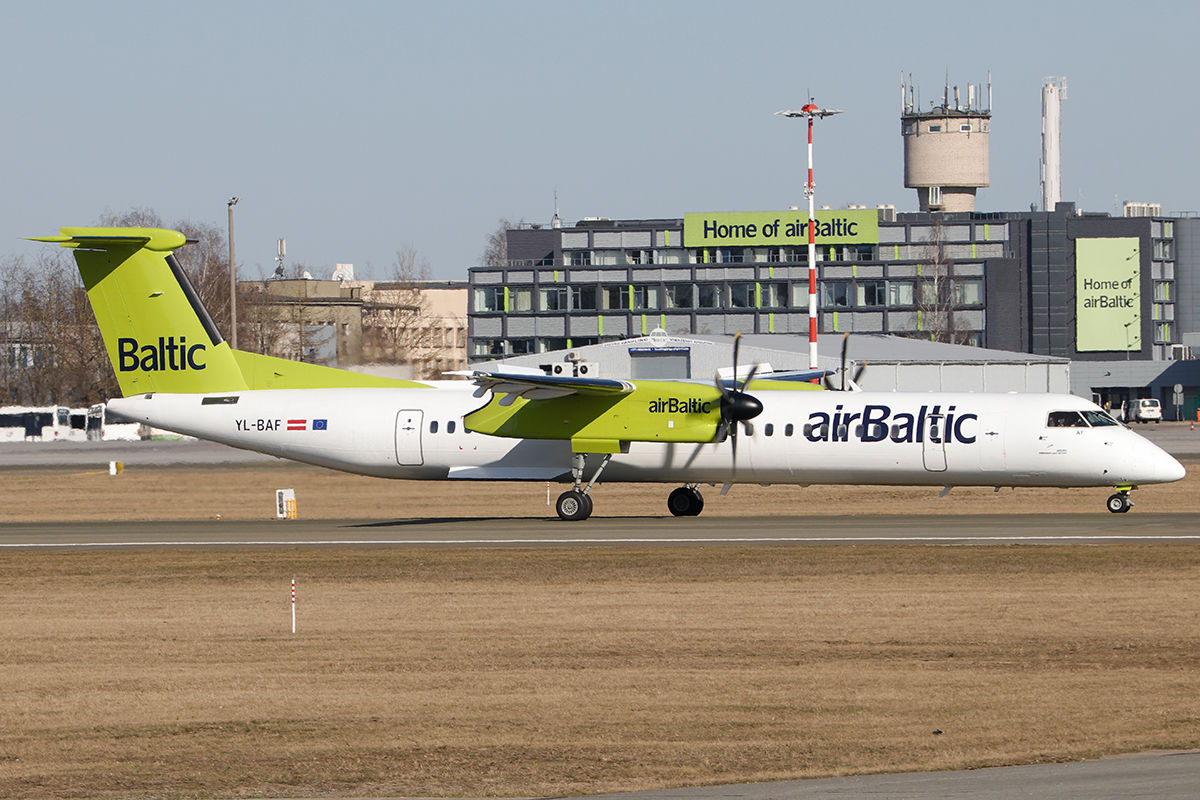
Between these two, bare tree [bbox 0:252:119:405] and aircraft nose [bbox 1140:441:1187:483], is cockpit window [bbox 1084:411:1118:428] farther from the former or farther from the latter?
bare tree [bbox 0:252:119:405]

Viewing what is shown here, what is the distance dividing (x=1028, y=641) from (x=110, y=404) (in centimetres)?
2250

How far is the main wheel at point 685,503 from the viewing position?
33875mm

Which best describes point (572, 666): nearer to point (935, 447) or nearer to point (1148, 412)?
point (935, 447)

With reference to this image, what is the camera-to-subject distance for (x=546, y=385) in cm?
3108

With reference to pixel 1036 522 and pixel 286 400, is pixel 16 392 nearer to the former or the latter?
pixel 286 400

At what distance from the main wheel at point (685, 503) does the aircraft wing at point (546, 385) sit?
10.4 feet

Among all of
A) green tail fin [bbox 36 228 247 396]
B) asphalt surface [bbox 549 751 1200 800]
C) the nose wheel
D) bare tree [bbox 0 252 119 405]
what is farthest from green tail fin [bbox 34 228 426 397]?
bare tree [bbox 0 252 119 405]

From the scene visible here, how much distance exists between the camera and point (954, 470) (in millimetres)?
31234

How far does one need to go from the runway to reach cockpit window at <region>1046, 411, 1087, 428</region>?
1989 mm

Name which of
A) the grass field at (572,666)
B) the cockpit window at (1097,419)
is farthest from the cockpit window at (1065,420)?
the grass field at (572,666)

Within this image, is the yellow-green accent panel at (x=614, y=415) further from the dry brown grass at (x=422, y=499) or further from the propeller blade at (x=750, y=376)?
the dry brown grass at (x=422, y=499)


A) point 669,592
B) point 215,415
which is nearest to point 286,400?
point 215,415

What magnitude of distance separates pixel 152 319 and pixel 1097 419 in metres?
20.8

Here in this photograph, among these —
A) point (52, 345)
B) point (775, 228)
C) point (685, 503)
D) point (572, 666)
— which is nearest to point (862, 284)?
point (775, 228)
